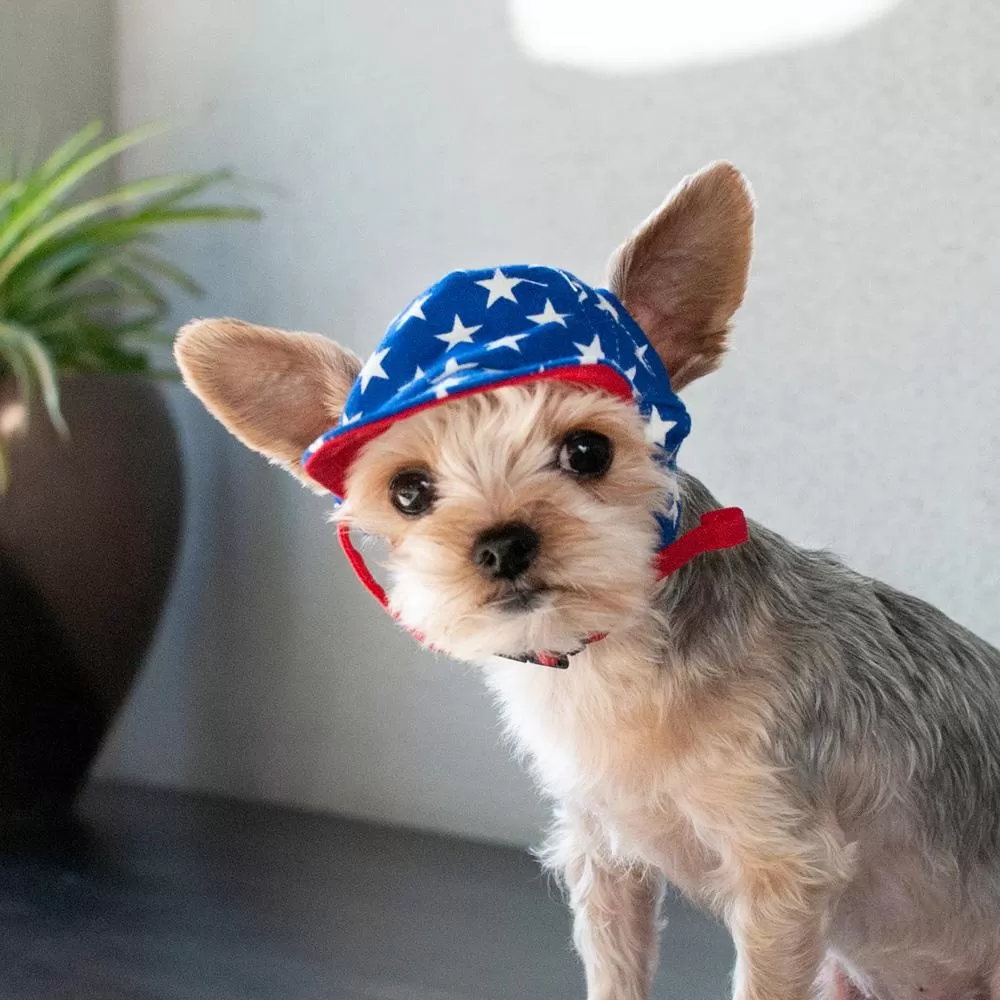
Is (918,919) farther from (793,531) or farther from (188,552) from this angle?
(188,552)

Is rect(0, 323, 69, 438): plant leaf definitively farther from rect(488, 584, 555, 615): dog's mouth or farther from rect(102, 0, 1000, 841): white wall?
rect(488, 584, 555, 615): dog's mouth

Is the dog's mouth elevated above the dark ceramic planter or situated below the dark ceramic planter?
above

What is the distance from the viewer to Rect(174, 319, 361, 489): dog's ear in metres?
0.87

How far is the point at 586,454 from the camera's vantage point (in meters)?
0.85

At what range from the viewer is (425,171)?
5.55 ft

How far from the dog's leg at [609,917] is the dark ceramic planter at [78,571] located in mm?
820

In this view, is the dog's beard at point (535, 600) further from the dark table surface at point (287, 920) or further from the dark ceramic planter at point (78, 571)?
the dark ceramic planter at point (78, 571)

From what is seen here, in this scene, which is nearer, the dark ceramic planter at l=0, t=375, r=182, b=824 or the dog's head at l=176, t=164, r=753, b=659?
the dog's head at l=176, t=164, r=753, b=659

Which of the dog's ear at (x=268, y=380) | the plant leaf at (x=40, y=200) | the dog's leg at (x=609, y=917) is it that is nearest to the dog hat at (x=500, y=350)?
the dog's ear at (x=268, y=380)

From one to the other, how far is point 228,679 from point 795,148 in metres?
1.17

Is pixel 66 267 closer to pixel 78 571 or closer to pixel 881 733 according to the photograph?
pixel 78 571

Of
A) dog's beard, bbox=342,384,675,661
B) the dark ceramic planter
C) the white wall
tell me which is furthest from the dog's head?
the dark ceramic planter

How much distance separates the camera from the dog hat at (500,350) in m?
0.74

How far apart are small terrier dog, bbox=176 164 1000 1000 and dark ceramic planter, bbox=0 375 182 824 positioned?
0.72 m
